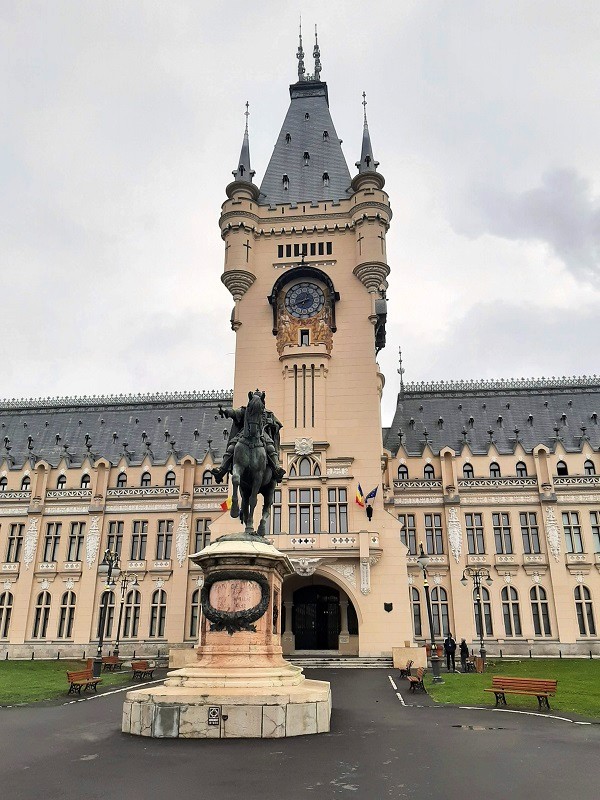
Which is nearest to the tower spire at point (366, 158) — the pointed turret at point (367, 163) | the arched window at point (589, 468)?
the pointed turret at point (367, 163)

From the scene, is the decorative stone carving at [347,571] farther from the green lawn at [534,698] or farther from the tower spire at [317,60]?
the tower spire at [317,60]

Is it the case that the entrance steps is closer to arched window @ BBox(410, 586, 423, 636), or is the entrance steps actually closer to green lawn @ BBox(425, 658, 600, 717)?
green lawn @ BBox(425, 658, 600, 717)

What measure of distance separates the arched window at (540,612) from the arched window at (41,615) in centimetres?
3940

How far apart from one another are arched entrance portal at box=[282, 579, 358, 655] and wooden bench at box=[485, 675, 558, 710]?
27.8 meters

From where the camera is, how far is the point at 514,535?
50.4 m

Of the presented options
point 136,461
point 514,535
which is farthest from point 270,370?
point 514,535

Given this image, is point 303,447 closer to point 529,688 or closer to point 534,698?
point 534,698

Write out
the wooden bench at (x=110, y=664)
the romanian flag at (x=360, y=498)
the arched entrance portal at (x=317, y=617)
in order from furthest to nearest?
the arched entrance portal at (x=317, y=617), the romanian flag at (x=360, y=498), the wooden bench at (x=110, y=664)

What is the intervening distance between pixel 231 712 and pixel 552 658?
38737 mm

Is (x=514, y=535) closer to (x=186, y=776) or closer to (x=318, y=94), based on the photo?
(x=186, y=776)

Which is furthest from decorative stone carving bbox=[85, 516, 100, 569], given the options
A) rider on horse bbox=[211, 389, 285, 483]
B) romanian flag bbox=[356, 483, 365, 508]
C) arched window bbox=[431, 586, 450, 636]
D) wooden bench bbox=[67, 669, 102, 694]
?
rider on horse bbox=[211, 389, 285, 483]

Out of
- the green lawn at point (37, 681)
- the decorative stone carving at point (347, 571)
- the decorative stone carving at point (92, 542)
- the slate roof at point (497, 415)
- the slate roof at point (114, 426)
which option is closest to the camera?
the green lawn at point (37, 681)

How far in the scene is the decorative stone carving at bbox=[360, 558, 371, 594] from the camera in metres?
43.4

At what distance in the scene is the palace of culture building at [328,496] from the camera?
153 ft
